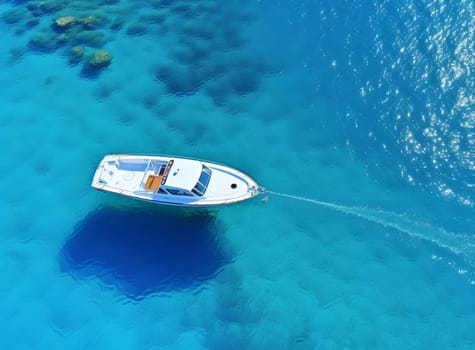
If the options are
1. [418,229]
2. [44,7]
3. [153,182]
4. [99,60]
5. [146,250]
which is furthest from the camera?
[44,7]

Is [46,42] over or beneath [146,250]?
over

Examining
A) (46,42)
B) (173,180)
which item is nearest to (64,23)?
(46,42)

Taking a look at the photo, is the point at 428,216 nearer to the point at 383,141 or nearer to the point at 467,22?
the point at 383,141

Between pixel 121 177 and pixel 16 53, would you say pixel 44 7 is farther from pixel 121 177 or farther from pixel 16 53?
pixel 121 177

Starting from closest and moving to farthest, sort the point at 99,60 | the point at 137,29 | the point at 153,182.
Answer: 1. the point at 153,182
2. the point at 99,60
3. the point at 137,29

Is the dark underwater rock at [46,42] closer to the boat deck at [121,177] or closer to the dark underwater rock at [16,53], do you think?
the dark underwater rock at [16,53]

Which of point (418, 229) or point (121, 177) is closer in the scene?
point (418, 229)

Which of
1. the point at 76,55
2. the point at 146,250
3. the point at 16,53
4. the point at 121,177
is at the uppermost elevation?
the point at 76,55

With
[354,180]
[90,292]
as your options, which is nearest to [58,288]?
[90,292]
